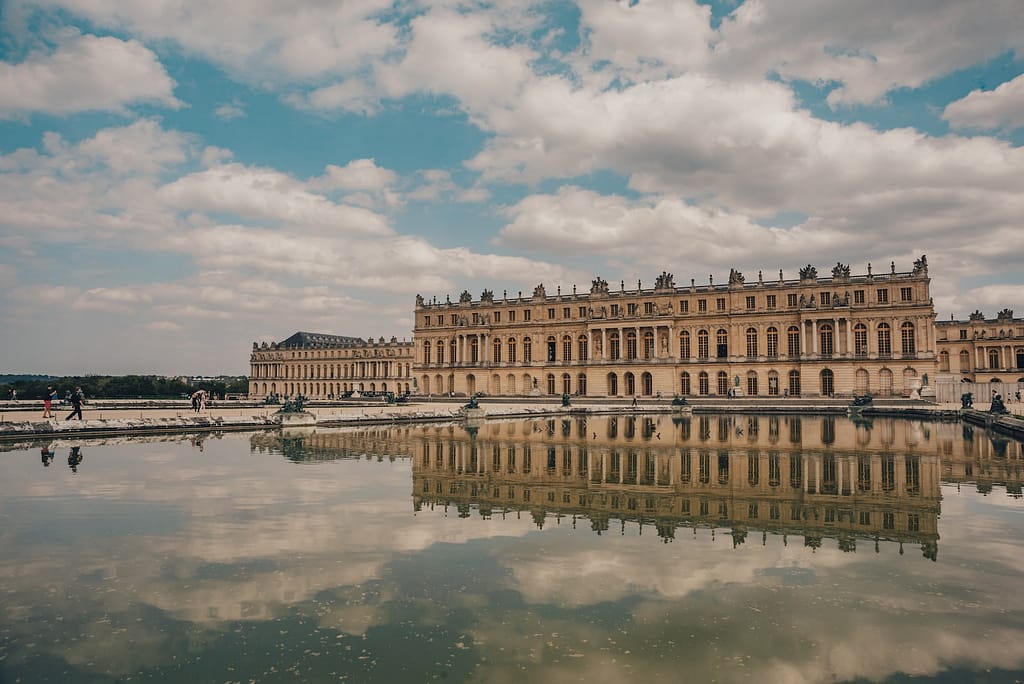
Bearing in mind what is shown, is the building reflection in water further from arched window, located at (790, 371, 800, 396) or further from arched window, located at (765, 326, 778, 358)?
arched window, located at (765, 326, 778, 358)

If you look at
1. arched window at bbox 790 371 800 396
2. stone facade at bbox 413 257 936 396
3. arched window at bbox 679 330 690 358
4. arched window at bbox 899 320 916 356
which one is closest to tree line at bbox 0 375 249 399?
stone facade at bbox 413 257 936 396

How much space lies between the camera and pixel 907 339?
237ft

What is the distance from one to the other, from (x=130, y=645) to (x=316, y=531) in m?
5.13

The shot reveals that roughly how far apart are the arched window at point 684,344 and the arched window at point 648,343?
11.9 ft

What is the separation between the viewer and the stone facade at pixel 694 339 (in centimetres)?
7300

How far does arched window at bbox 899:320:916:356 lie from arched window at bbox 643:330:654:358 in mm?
27588

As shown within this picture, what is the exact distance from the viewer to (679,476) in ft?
65.1

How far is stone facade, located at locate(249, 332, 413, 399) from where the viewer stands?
447 feet

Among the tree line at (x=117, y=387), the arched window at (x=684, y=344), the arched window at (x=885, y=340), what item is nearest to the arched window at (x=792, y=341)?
the arched window at (x=885, y=340)

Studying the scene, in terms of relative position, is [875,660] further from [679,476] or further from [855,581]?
[679,476]

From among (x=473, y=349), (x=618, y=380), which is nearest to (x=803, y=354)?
(x=618, y=380)

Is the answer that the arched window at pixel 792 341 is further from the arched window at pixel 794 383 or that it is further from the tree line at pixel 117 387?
the tree line at pixel 117 387

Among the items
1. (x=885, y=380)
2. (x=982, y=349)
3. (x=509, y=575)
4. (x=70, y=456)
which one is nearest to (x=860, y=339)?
(x=885, y=380)

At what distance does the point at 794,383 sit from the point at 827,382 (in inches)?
137
